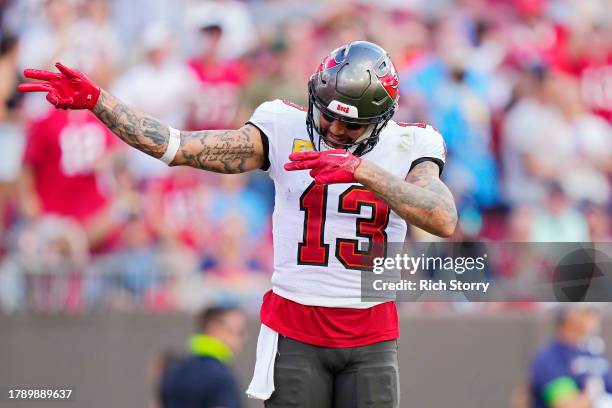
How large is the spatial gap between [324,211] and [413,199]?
0.52 m

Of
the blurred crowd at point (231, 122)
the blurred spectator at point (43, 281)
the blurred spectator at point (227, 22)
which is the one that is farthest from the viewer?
the blurred spectator at point (227, 22)

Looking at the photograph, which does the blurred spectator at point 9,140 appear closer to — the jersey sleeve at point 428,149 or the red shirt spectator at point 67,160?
the red shirt spectator at point 67,160

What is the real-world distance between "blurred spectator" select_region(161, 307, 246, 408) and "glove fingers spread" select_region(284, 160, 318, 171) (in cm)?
297

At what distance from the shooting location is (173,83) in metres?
11.3

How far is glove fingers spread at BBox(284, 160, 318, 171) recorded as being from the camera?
4.99 metres

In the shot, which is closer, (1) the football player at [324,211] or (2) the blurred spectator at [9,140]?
(1) the football player at [324,211]

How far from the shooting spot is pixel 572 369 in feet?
29.7

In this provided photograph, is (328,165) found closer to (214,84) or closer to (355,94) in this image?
(355,94)

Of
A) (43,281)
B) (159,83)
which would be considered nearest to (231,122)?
(159,83)

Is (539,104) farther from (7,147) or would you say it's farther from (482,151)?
(7,147)

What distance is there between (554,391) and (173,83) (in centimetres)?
454

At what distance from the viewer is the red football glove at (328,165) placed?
497 centimetres

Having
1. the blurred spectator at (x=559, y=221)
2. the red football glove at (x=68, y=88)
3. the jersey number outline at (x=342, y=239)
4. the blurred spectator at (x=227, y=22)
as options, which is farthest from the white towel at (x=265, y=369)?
the blurred spectator at (x=227, y=22)

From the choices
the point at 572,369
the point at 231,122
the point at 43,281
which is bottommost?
the point at 572,369
